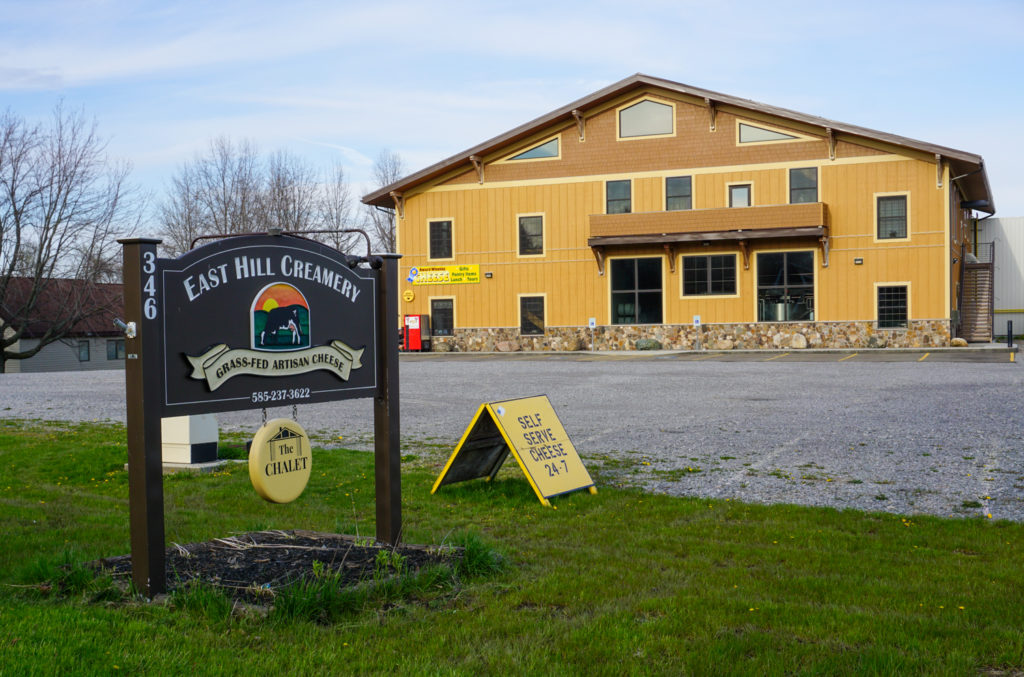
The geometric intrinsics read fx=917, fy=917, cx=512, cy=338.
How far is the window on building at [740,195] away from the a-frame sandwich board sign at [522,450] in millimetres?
28502

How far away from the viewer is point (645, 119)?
3656cm

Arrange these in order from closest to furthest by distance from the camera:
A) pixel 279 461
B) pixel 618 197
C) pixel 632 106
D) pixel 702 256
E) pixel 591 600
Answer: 1. pixel 591 600
2. pixel 279 461
3. pixel 702 256
4. pixel 632 106
5. pixel 618 197

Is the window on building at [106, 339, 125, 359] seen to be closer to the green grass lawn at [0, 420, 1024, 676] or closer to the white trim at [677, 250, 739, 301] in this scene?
the white trim at [677, 250, 739, 301]

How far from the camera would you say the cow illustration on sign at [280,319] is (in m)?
5.30

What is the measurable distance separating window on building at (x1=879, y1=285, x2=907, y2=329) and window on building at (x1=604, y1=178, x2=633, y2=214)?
10.1m

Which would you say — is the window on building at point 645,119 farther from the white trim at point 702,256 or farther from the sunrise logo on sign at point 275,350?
the sunrise logo on sign at point 275,350

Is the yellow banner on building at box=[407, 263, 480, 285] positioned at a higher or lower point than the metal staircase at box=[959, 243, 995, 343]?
higher

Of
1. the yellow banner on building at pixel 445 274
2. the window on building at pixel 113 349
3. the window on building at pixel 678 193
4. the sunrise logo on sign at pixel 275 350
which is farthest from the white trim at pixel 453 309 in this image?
the sunrise logo on sign at pixel 275 350

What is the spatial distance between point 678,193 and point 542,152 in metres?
5.97

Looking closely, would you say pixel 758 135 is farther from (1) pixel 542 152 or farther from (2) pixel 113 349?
(2) pixel 113 349

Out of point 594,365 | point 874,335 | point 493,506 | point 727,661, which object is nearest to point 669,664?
point 727,661

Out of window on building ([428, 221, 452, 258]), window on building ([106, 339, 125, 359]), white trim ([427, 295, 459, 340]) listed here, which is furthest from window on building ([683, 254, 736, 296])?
window on building ([106, 339, 125, 359])

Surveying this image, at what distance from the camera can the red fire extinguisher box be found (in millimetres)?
38938

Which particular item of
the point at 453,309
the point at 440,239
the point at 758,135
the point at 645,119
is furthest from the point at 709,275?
the point at 440,239
